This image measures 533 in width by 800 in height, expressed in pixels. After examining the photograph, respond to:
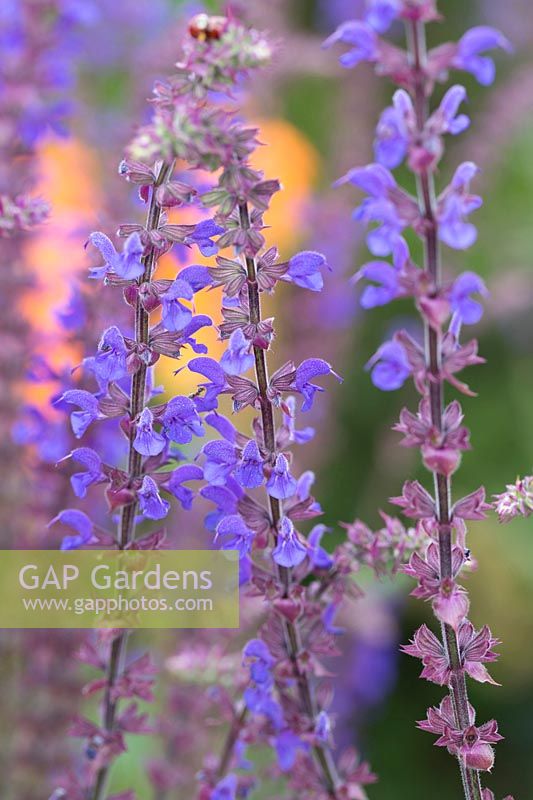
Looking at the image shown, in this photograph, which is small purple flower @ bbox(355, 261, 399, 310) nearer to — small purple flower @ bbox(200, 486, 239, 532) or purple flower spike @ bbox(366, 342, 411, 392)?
purple flower spike @ bbox(366, 342, 411, 392)

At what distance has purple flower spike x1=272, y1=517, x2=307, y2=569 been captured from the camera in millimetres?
739

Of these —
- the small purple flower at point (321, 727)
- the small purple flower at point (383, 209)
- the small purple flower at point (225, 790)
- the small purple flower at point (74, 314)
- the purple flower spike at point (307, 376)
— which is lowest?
the small purple flower at point (225, 790)

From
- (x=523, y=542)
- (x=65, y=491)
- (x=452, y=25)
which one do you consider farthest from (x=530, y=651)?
(x=452, y=25)

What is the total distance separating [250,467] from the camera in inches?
29.4

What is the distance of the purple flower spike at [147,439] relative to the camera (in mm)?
750

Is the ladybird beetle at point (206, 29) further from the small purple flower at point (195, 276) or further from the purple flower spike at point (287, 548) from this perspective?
the purple flower spike at point (287, 548)

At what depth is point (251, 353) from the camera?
0.73 metres

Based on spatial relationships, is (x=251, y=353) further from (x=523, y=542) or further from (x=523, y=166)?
(x=523, y=166)

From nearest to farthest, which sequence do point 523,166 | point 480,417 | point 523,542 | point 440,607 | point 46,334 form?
point 440,607 → point 46,334 → point 523,542 → point 480,417 → point 523,166

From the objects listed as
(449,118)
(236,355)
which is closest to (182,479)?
(236,355)

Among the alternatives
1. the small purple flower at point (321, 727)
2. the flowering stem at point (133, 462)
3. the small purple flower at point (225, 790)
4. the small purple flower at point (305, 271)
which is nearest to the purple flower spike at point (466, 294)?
the small purple flower at point (305, 271)

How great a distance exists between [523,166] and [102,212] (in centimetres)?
158

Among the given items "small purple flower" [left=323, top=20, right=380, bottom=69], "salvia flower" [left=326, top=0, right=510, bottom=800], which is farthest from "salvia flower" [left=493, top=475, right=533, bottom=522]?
"small purple flower" [left=323, top=20, right=380, bottom=69]

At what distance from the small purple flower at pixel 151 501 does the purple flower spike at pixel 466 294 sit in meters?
0.27
